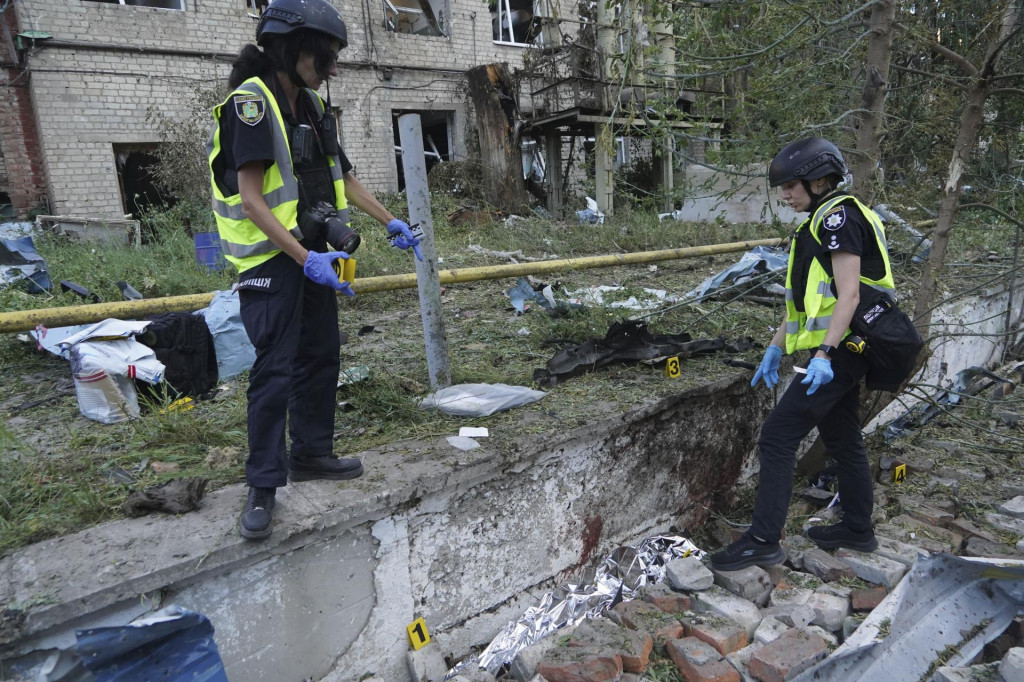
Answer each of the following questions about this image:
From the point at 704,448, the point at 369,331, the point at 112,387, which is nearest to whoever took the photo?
the point at 112,387

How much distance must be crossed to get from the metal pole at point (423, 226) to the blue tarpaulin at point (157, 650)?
1.61 m

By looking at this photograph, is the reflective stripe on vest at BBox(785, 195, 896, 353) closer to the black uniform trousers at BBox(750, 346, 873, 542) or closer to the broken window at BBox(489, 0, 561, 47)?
the black uniform trousers at BBox(750, 346, 873, 542)

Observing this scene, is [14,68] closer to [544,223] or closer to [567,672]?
[544,223]

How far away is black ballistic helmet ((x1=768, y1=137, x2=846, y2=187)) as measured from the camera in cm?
255

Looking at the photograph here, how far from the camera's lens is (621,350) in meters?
3.58

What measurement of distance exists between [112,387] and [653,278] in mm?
4720

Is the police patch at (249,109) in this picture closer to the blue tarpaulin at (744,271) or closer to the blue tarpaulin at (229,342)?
the blue tarpaulin at (229,342)

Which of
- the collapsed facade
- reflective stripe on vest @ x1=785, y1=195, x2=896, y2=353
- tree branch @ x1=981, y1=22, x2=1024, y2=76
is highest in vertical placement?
the collapsed facade

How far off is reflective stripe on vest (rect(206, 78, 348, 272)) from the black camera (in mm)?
53

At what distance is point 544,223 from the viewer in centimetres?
946

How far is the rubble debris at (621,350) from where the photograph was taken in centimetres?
342

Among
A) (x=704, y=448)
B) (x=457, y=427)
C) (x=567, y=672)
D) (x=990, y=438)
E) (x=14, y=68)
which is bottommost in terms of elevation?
(x=990, y=438)

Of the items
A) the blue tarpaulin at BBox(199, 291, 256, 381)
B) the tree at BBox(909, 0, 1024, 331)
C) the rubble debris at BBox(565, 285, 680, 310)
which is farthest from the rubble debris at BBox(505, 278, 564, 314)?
the tree at BBox(909, 0, 1024, 331)

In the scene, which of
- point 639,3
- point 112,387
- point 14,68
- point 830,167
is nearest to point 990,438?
point 830,167
